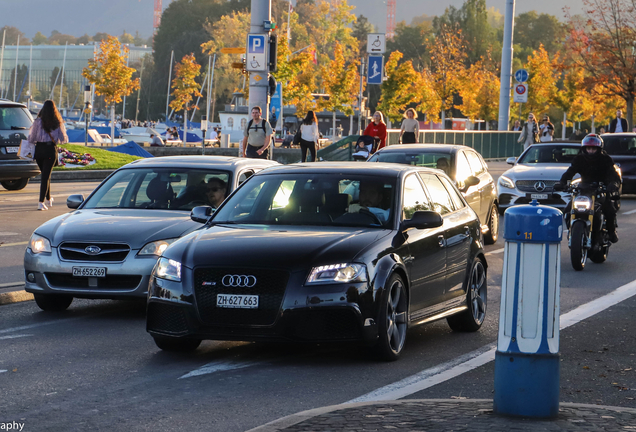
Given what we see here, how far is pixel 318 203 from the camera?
8.57 metres

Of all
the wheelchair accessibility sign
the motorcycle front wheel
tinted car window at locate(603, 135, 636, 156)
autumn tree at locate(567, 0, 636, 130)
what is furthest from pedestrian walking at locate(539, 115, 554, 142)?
the motorcycle front wheel

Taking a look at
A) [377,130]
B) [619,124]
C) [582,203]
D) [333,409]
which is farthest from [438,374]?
[619,124]

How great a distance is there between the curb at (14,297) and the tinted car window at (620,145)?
63.3 ft

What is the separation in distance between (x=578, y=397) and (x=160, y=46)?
146 metres

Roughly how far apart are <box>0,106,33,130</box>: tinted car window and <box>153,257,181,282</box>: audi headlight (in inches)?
647

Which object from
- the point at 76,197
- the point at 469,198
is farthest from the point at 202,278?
the point at 469,198

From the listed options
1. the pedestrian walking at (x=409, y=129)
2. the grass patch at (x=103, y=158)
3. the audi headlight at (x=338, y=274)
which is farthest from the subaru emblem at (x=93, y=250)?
the grass patch at (x=103, y=158)

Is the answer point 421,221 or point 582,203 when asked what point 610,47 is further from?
point 421,221

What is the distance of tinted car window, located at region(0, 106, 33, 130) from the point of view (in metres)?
23.4

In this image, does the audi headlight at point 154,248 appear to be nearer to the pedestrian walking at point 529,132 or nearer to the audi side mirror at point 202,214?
the audi side mirror at point 202,214

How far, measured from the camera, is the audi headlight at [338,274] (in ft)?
24.5

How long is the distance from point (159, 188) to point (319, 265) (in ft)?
13.6

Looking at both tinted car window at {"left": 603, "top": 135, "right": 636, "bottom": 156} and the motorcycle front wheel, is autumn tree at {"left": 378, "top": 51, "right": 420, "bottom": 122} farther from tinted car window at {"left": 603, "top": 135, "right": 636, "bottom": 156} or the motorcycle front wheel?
the motorcycle front wheel

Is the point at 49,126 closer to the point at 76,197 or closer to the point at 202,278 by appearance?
the point at 76,197
